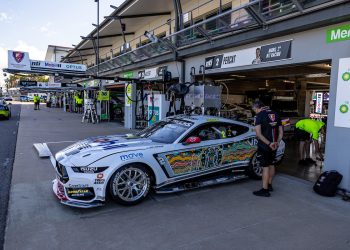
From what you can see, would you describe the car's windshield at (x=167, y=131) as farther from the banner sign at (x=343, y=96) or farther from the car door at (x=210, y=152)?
the banner sign at (x=343, y=96)

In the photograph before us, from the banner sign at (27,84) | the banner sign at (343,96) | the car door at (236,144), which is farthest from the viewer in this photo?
the banner sign at (27,84)

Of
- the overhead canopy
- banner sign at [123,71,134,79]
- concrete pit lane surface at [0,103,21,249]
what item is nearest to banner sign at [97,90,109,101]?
banner sign at [123,71,134,79]

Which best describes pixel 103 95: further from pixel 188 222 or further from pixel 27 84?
pixel 188 222

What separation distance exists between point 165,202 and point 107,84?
60.3 ft

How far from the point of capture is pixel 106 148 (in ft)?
15.4

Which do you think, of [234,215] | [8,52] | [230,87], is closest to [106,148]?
[234,215]

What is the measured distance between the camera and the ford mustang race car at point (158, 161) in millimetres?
4316

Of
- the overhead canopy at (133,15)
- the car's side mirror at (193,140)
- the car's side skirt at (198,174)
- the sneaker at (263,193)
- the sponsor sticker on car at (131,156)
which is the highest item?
the overhead canopy at (133,15)

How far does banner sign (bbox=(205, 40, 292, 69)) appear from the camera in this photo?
7.07 m

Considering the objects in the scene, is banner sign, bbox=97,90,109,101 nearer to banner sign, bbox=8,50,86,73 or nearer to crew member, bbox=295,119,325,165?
banner sign, bbox=8,50,86,73

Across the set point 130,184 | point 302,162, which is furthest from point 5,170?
point 302,162

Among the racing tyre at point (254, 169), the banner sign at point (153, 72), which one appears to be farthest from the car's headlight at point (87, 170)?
the banner sign at point (153, 72)

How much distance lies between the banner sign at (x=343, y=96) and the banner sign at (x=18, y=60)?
11.2 metres

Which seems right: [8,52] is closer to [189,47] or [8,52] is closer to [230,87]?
[189,47]
